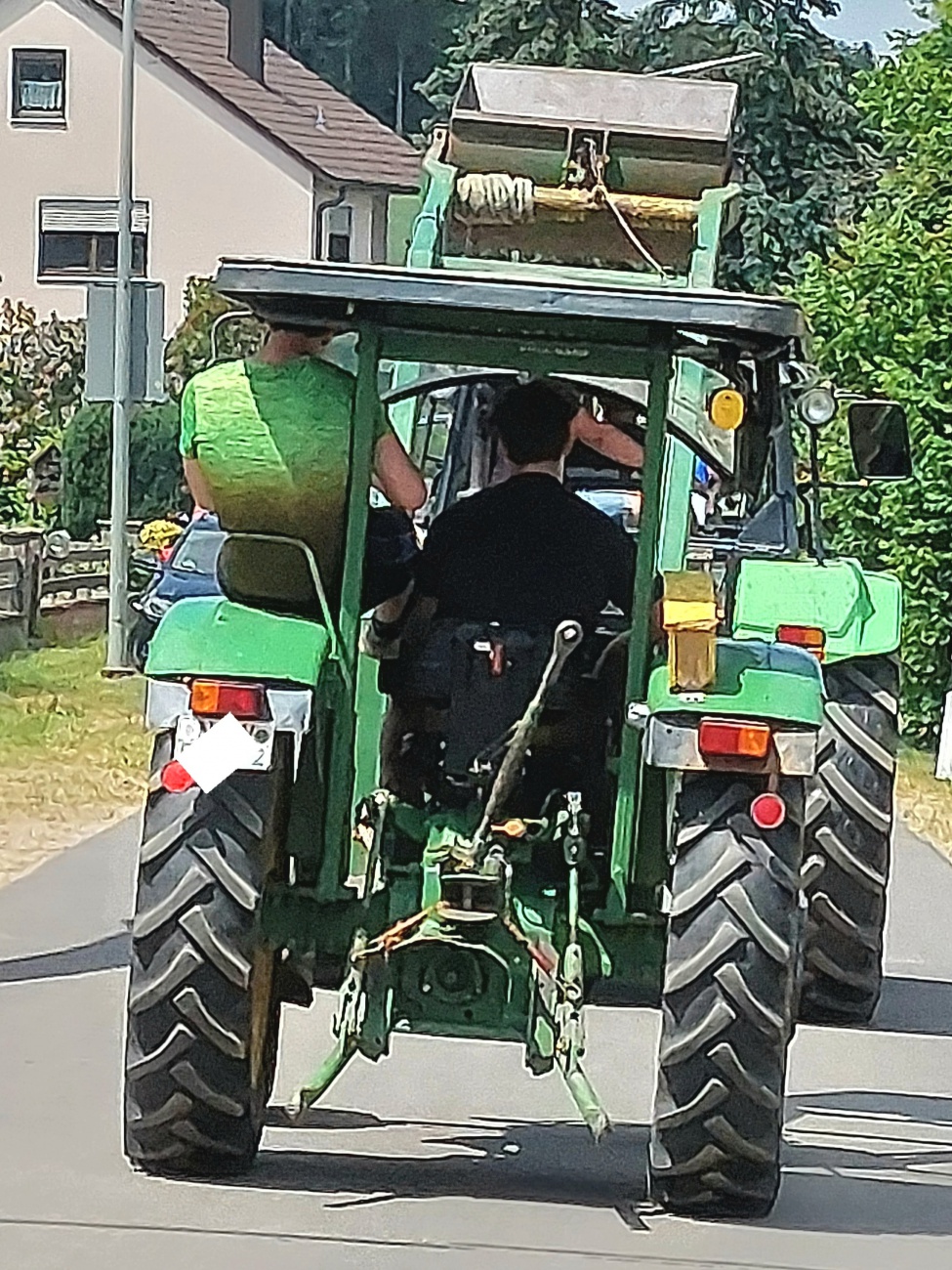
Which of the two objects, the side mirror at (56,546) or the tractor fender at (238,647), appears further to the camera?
the side mirror at (56,546)

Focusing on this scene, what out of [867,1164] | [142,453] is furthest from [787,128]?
[867,1164]

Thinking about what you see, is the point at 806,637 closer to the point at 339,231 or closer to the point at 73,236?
the point at 73,236

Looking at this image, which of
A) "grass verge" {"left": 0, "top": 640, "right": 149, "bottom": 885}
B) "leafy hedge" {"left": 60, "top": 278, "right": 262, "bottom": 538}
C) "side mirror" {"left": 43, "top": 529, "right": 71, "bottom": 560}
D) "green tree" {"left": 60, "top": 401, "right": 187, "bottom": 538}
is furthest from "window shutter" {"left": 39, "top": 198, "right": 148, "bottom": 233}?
"grass verge" {"left": 0, "top": 640, "right": 149, "bottom": 885}

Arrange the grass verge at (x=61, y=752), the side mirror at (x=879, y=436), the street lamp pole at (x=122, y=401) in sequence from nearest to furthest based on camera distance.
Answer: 1. the side mirror at (x=879, y=436)
2. the grass verge at (x=61, y=752)
3. the street lamp pole at (x=122, y=401)

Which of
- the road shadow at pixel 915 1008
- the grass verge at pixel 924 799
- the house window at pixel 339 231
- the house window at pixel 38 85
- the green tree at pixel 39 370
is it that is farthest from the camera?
the house window at pixel 339 231

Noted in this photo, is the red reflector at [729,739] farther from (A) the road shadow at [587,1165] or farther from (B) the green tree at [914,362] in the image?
(B) the green tree at [914,362]

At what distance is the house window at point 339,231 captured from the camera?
185 ft

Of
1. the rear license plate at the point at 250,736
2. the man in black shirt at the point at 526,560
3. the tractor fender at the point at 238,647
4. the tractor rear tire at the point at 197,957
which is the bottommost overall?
the tractor rear tire at the point at 197,957

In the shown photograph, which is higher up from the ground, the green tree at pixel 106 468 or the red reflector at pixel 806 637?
the red reflector at pixel 806 637

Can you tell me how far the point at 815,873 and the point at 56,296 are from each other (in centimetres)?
4608

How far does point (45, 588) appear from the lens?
96.0 feet

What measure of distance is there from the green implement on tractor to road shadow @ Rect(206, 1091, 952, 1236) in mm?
281

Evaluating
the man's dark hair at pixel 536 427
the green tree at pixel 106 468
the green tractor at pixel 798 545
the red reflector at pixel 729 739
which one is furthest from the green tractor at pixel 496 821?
the green tree at pixel 106 468

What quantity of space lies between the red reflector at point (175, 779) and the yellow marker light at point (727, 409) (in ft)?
5.85
